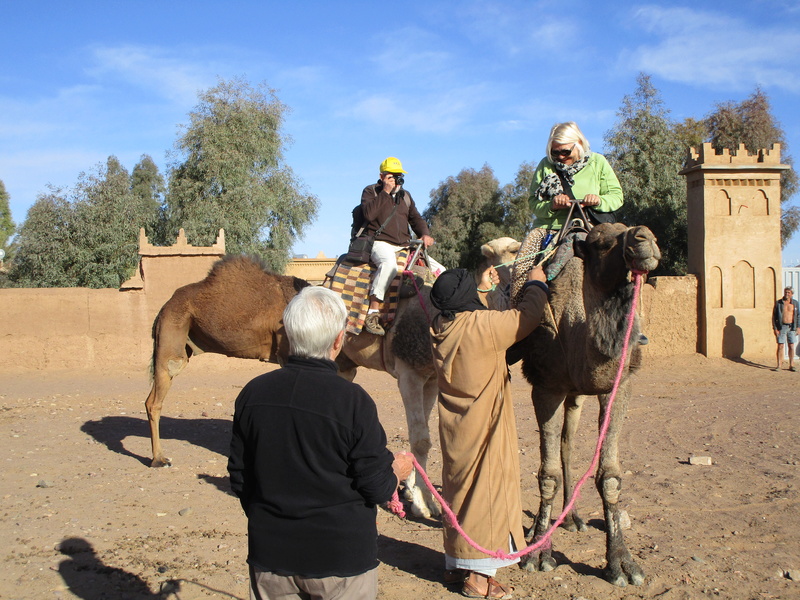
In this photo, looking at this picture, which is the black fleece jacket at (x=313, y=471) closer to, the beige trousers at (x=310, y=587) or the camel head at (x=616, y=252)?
the beige trousers at (x=310, y=587)

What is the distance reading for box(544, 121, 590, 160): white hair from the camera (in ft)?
15.8

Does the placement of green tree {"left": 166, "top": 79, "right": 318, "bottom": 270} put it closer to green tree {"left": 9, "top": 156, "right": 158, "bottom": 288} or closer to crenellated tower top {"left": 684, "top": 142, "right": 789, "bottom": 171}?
green tree {"left": 9, "top": 156, "right": 158, "bottom": 288}

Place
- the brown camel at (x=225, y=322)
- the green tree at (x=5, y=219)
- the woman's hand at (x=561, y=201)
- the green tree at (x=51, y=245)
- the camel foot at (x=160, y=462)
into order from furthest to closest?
the green tree at (x=5, y=219) → the green tree at (x=51, y=245) → the brown camel at (x=225, y=322) → the camel foot at (x=160, y=462) → the woman's hand at (x=561, y=201)

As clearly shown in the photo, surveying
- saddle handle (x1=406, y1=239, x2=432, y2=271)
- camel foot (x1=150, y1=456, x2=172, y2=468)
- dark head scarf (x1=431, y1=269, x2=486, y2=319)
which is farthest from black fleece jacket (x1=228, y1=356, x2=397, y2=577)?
camel foot (x1=150, y1=456, x2=172, y2=468)

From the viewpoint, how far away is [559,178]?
4965 millimetres

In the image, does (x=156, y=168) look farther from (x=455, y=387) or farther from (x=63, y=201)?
(x=455, y=387)

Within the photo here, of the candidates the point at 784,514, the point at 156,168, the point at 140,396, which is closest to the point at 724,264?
the point at 784,514

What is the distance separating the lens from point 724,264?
1636 centimetres

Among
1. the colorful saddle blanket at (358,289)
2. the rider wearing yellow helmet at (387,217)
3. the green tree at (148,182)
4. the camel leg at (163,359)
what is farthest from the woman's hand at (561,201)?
the green tree at (148,182)

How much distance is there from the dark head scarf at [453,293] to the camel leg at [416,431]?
198 cm

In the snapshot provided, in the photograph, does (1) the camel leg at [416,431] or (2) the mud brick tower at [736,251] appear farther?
(2) the mud brick tower at [736,251]

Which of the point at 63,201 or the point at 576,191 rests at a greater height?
the point at 63,201

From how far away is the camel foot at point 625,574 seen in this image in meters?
4.17

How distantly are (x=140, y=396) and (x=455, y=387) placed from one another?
9408 mm
